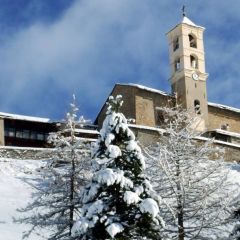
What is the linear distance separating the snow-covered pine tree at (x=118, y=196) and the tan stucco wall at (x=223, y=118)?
161 feet

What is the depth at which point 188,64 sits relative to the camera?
211 ft

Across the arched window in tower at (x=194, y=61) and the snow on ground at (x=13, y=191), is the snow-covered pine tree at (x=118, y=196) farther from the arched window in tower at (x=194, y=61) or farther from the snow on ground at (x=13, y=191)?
the arched window in tower at (x=194, y=61)

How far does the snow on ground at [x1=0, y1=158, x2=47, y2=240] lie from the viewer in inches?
1098

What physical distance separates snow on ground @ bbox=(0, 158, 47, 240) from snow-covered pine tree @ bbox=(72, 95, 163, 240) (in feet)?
41.5

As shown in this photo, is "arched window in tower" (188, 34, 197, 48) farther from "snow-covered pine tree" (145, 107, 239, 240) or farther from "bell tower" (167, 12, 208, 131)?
"snow-covered pine tree" (145, 107, 239, 240)

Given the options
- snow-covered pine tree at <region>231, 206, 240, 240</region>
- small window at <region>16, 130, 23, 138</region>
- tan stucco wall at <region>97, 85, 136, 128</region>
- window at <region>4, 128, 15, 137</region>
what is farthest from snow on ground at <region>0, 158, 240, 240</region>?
tan stucco wall at <region>97, 85, 136, 128</region>

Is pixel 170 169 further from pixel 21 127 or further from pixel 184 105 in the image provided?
pixel 184 105

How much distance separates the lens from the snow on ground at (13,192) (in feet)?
91.5

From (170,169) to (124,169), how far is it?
351 cm

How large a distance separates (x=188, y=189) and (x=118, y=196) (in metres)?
3.64

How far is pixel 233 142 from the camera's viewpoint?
58.1 m

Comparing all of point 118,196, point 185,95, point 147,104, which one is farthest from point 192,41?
point 118,196

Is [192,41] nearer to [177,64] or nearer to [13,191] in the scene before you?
[177,64]

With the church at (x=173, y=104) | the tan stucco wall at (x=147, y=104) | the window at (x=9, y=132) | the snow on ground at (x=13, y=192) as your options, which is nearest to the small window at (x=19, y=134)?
the church at (x=173, y=104)
